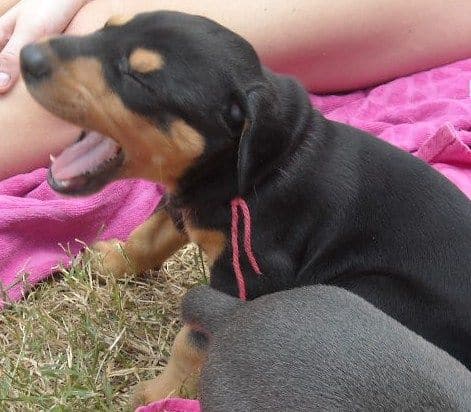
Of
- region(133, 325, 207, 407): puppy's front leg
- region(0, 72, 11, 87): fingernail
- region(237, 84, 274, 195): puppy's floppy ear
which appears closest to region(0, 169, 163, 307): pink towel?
region(0, 72, 11, 87): fingernail

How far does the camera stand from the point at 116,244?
3141 mm

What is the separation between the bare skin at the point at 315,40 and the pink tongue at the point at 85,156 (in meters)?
0.91

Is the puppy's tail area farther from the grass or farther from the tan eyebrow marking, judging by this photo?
the tan eyebrow marking

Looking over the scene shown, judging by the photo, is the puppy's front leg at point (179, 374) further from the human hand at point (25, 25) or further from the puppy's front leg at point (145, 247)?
the human hand at point (25, 25)

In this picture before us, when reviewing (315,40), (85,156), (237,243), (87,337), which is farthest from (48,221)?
(315,40)

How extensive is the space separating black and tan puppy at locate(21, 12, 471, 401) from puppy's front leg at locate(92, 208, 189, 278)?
269mm

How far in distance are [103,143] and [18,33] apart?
1.23 m

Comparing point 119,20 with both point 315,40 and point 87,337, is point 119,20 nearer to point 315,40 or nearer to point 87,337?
point 87,337

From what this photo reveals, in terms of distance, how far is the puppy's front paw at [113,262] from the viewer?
121 inches

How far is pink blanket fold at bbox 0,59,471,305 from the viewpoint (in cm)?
309

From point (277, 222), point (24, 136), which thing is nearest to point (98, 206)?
point (24, 136)

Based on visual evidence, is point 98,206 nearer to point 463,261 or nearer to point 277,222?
point 277,222

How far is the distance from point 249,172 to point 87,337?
101cm

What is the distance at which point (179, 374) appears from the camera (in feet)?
8.27
